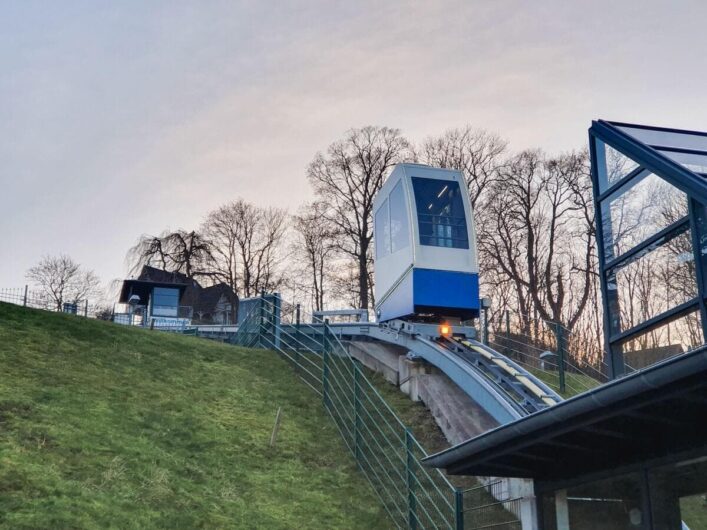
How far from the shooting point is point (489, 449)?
7523 millimetres

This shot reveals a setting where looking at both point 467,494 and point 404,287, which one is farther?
point 404,287

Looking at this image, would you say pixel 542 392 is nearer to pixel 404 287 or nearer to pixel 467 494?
pixel 467 494

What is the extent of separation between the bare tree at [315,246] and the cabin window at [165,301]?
256 inches

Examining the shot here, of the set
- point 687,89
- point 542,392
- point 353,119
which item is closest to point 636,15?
point 687,89

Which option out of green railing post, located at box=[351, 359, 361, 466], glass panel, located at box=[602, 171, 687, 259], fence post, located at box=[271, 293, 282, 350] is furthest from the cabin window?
glass panel, located at box=[602, 171, 687, 259]

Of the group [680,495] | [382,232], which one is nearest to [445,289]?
[382,232]

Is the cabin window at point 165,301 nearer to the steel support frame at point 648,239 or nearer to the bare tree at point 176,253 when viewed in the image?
the bare tree at point 176,253

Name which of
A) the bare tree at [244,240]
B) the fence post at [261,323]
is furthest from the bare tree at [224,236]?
the fence post at [261,323]

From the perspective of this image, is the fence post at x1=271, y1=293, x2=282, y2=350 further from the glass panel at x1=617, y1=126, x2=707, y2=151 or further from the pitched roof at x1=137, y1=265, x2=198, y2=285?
the pitched roof at x1=137, y1=265, x2=198, y2=285

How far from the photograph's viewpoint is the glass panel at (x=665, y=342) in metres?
7.05

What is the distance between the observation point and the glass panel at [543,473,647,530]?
675 cm

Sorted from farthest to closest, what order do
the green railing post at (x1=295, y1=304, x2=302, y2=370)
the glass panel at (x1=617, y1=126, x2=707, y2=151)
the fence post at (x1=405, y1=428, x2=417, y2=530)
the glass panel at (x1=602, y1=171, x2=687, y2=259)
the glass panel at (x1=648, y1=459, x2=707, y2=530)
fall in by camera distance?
1. the green railing post at (x1=295, y1=304, x2=302, y2=370)
2. the fence post at (x1=405, y1=428, x2=417, y2=530)
3. the glass panel at (x1=617, y1=126, x2=707, y2=151)
4. the glass panel at (x1=602, y1=171, x2=687, y2=259)
5. the glass panel at (x1=648, y1=459, x2=707, y2=530)

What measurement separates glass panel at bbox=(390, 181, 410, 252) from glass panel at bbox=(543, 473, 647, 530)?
1072cm

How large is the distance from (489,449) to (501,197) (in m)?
27.6
